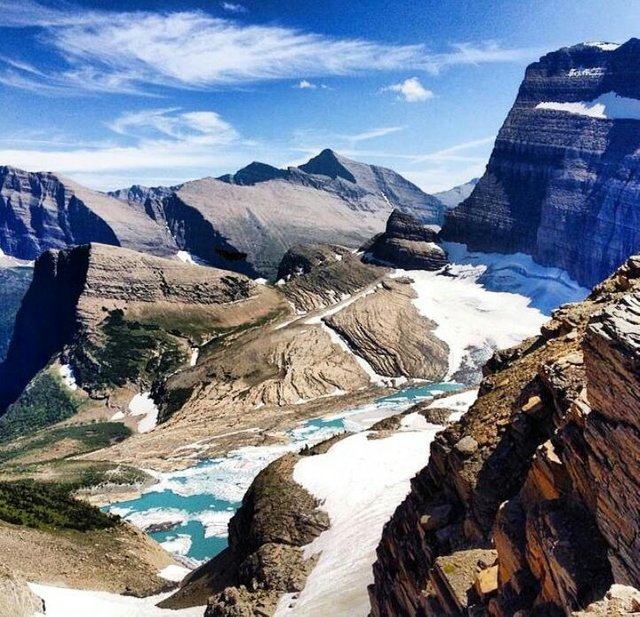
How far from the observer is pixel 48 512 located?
5809 centimetres

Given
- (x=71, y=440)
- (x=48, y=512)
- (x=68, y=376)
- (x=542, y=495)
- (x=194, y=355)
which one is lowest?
(x=71, y=440)

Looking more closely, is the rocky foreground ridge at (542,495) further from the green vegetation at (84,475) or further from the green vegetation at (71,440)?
the green vegetation at (71,440)

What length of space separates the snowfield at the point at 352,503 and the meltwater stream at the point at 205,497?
1035 inches

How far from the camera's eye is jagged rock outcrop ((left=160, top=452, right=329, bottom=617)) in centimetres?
3597

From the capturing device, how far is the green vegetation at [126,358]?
600ft

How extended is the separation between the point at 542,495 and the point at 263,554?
88.2 feet

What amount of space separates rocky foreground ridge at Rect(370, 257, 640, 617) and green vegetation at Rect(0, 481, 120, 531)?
124 ft

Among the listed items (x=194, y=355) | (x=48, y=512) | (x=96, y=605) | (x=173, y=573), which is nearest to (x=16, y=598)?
(x=96, y=605)

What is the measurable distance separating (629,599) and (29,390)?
202 metres

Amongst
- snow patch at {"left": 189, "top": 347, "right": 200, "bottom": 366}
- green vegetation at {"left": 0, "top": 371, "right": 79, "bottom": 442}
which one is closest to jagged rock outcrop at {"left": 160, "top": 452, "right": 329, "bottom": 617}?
snow patch at {"left": 189, "top": 347, "right": 200, "bottom": 366}

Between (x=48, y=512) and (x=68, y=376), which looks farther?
(x=68, y=376)

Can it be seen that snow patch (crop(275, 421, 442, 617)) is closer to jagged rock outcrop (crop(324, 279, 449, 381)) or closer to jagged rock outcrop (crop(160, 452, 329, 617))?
jagged rock outcrop (crop(160, 452, 329, 617))

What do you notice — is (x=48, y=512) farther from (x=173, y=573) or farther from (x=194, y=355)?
(x=194, y=355)

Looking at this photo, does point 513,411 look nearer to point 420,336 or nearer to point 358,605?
point 358,605
